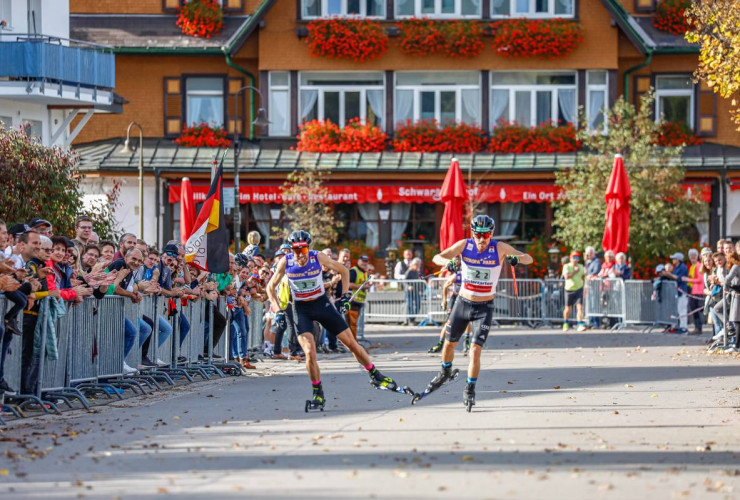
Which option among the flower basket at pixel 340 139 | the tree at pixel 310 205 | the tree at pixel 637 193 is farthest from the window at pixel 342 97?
the tree at pixel 637 193

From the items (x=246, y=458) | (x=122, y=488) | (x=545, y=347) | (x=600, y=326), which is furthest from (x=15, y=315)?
(x=600, y=326)

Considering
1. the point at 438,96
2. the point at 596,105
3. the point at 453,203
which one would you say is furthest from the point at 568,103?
the point at 453,203

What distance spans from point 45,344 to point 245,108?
31850 mm

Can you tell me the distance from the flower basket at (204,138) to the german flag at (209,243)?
2356cm

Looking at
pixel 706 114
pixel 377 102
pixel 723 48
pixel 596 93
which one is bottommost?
pixel 723 48

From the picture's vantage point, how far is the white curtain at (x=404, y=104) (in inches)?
1751

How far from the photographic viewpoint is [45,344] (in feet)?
45.8

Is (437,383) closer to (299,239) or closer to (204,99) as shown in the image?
(299,239)

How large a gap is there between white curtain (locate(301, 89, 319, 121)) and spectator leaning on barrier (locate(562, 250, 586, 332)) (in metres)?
13.8

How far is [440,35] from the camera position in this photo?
43156mm

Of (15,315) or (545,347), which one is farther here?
(545,347)

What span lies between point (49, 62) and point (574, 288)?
13286 millimetres

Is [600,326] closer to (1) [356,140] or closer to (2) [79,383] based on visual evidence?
(1) [356,140]

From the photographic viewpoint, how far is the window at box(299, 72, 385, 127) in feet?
146
